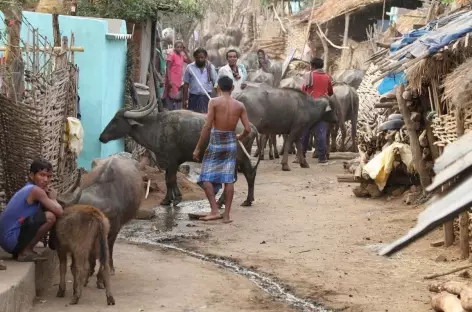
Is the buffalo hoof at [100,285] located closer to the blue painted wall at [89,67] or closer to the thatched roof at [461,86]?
the thatched roof at [461,86]

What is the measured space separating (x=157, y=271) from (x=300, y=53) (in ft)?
79.9

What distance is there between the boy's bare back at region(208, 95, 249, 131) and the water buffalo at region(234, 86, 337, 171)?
5010mm

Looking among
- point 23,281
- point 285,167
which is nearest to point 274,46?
point 285,167

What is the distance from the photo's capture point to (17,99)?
26.9ft

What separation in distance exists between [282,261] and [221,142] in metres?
2.31

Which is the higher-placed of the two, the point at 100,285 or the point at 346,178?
the point at 100,285

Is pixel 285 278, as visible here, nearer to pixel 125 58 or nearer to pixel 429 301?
pixel 429 301

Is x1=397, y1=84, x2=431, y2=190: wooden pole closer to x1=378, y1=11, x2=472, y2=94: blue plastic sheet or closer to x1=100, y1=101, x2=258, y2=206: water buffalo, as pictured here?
x1=378, y1=11, x2=472, y2=94: blue plastic sheet

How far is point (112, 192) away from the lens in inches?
306

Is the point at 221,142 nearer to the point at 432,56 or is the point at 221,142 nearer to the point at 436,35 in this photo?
the point at 432,56

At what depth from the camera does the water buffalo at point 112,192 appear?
302 inches

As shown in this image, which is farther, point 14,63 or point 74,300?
point 14,63

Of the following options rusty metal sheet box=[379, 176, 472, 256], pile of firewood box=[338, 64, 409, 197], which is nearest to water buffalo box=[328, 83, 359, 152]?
pile of firewood box=[338, 64, 409, 197]

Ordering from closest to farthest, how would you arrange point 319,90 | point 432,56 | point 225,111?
point 432,56 → point 225,111 → point 319,90
